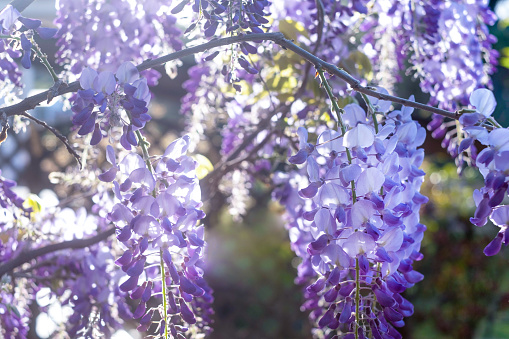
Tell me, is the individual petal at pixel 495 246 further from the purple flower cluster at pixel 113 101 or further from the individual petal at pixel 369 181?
the purple flower cluster at pixel 113 101

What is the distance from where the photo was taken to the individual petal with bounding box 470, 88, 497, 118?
2.35 ft

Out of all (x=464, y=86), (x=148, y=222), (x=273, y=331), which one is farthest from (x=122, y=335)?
(x=273, y=331)

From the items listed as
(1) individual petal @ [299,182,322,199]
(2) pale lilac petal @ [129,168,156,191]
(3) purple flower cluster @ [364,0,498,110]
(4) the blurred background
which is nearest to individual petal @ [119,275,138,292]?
(2) pale lilac petal @ [129,168,156,191]

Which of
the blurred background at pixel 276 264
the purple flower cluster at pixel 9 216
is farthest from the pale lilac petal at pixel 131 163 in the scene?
the blurred background at pixel 276 264

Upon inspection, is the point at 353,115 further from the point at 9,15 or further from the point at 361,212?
the point at 9,15

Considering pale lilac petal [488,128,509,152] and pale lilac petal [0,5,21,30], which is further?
pale lilac petal [0,5,21,30]

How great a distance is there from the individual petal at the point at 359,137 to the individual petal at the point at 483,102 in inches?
5.3

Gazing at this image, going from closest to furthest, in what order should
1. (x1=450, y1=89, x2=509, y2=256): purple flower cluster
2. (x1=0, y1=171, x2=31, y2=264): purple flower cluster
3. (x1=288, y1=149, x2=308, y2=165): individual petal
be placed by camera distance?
1. (x1=450, y1=89, x2=509, y2=256): purple flower cluster
2. (x1=288, y1=149, x2=308, y2=165): individual petal
3. (x1=0, y1=171, x2=31, y2=264): purple flower cluster

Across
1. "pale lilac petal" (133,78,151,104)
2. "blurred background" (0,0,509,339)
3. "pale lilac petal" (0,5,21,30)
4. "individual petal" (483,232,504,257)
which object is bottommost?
"blurred background" (0,0,509,339)

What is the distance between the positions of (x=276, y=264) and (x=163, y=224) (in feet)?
11.9

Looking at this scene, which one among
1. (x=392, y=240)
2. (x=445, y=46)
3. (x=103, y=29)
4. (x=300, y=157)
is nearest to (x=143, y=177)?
(x=300, y=157)

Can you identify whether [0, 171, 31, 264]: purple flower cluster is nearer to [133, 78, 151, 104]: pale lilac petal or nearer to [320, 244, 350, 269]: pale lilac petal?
[133, 78, 151, 104]: pale lilac petal

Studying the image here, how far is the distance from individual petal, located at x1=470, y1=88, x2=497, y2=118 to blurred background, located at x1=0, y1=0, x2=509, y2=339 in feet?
8.82

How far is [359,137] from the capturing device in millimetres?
692
